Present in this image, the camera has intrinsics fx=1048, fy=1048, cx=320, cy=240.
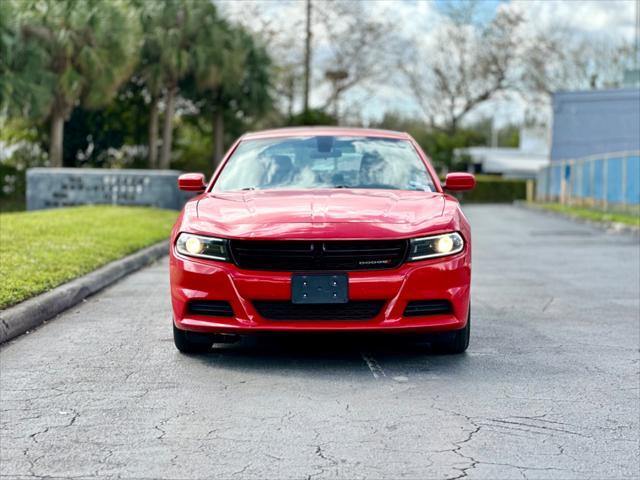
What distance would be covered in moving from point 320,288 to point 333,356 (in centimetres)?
75

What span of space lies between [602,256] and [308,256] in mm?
9618

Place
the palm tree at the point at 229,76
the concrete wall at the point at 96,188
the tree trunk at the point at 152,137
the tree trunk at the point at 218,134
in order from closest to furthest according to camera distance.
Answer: the concrete wall at the point at 96,188 < the palm tree at the point at 229,76 < the tree trunk at the point at 152,137 < the tree trunk at the point at 218,134

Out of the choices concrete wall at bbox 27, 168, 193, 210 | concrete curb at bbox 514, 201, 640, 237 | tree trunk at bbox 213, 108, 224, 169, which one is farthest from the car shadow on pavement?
tree trunk at bbox 213, 108, 224, 169

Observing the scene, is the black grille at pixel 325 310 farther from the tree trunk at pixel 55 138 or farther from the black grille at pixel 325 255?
the tree trunk at pixel 55 138

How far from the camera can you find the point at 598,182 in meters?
30.0

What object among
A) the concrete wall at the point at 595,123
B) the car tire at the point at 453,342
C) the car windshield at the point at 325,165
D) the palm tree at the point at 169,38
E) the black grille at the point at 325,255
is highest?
the palm tree at the point at 169,38

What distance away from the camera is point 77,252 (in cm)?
1158

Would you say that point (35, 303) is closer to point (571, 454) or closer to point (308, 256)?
point (308, 256)

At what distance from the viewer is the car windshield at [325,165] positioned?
714 cm

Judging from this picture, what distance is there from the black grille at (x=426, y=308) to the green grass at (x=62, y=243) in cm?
319

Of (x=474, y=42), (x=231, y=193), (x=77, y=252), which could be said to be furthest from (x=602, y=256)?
(x=474, y=42)

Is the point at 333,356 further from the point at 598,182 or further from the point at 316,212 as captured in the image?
the point at 598,182

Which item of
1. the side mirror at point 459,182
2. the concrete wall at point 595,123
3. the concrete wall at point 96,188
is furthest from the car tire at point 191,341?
the concrete wall at point 595,123

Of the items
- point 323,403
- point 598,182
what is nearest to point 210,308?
point 323,403
